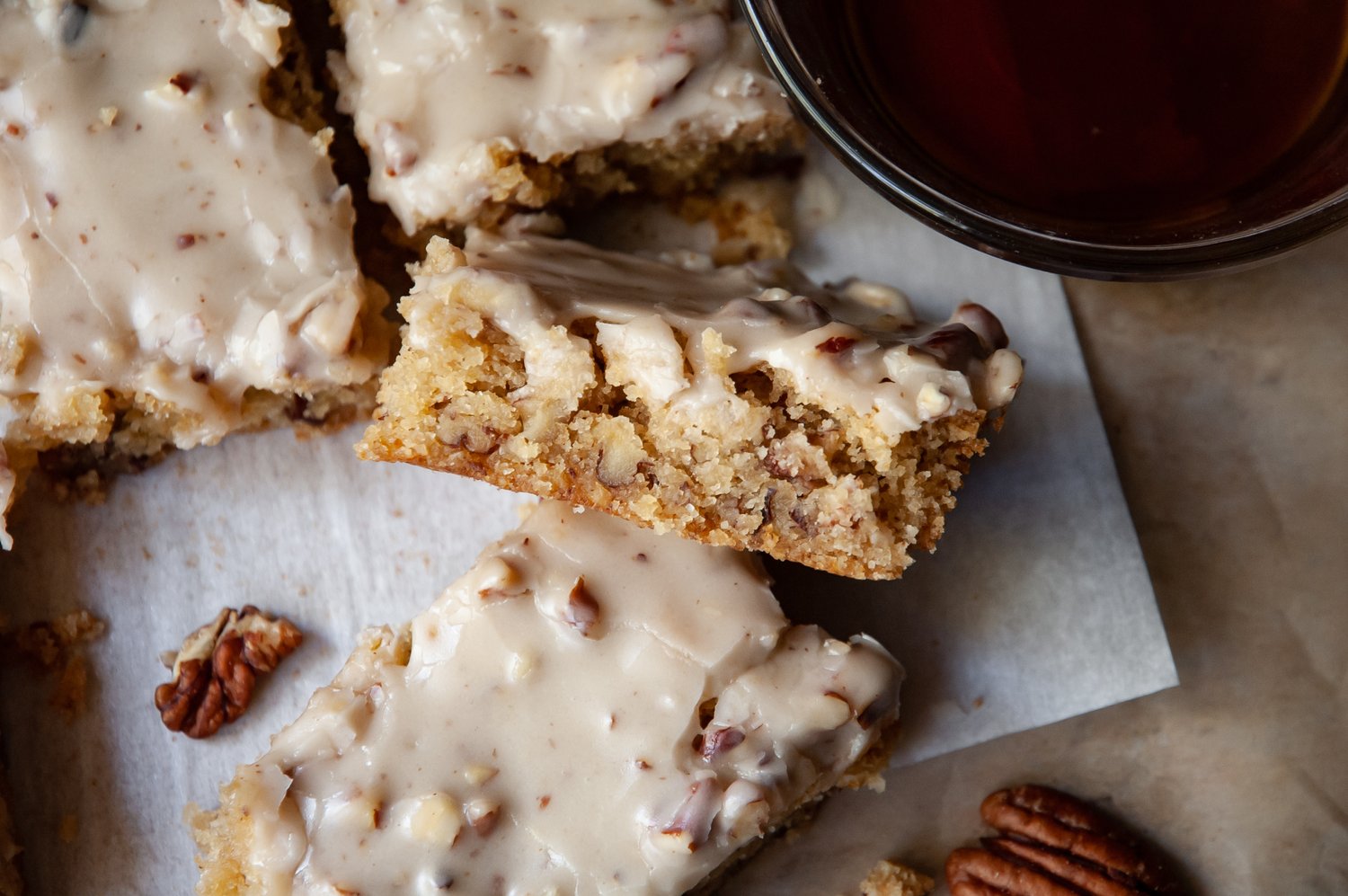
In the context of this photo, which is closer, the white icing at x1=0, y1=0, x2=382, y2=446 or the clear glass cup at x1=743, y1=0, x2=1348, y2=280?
the clear glass cup at x1=743, y1=0, x2=1348, y2=280

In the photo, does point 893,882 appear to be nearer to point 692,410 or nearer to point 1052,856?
point 1052,856

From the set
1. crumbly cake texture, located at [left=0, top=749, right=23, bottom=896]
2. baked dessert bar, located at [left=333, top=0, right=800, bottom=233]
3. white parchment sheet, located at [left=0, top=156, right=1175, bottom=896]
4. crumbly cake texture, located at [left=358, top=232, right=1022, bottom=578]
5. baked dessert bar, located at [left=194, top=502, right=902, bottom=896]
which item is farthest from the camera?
white parchment sheet, located at [left=0, top=156, right=1175, bottom=896]

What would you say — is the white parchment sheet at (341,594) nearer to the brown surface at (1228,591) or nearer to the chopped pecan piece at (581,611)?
the brown surface at (1228,591)

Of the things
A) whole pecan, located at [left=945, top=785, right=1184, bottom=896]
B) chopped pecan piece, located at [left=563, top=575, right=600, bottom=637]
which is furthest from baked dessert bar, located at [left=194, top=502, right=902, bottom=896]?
whole pecan, located at [left=945, top=785, right=1184, bottom=896]

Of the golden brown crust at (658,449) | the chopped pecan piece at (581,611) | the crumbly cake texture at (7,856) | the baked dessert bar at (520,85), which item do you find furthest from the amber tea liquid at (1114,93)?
the crumbly cake texture at (7,856)

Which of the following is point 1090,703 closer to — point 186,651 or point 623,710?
point 623,710

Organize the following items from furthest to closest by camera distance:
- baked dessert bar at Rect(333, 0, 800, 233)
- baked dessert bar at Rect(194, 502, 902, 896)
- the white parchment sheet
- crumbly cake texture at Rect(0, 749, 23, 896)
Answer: the white parchment sheet
crumbly cake texture at Rect(0, 749, 23, 896)
baked dessert bar at Rect(333, 0, 800, 233)
baked dessert bar at Rect(194, 502, 902, 896)

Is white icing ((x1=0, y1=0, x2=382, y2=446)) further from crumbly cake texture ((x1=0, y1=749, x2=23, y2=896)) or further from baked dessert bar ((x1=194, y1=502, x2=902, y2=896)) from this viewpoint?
crumbly cake texture ((x1=0, y1=749, x2=23, y2=896))
